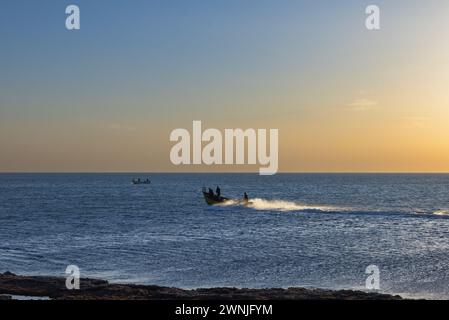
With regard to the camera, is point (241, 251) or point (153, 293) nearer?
point (153, 293)

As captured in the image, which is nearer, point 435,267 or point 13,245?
point 435,267

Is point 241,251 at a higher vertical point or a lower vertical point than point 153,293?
higher

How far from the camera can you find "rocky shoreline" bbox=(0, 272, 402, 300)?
18469 millimetres

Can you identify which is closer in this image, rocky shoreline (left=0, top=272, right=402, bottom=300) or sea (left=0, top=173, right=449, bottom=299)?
rocky shoreline (left=0, top=272, right=402, bottom=300)

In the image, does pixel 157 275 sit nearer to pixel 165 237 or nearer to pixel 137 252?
pixel 137 252

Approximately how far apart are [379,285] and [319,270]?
4.24 meters

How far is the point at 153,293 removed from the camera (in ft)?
62.9

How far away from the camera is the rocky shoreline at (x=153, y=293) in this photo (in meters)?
18.5

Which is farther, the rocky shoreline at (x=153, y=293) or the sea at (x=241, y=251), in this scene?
the sea at (x=241, y=251)
